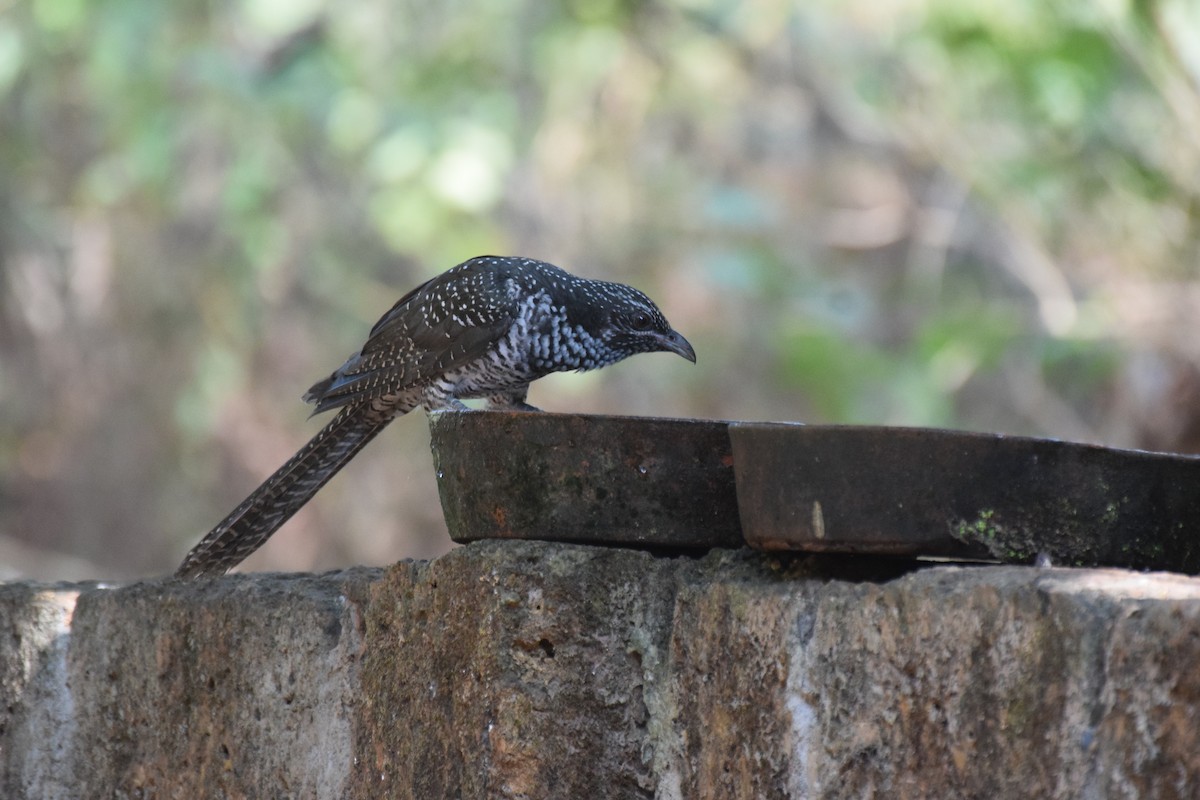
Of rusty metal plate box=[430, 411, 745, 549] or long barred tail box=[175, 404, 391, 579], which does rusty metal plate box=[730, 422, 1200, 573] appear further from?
long barred tail box=[175, 404, 391, 579]

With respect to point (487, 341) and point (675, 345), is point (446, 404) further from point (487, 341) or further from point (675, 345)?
point (675, 345)

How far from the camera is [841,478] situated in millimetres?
1824

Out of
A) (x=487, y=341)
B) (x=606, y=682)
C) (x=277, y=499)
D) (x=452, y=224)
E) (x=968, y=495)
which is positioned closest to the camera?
(x=968, y=495)

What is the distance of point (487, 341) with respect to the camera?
3.82 m

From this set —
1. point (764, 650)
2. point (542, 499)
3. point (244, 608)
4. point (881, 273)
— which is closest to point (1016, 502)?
point (764, 650)

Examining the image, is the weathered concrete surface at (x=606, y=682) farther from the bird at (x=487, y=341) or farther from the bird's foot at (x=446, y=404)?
the bird's foot at (x=446, y=404)

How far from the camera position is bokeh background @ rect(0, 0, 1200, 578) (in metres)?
9.45

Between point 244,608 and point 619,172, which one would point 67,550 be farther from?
point 244,608

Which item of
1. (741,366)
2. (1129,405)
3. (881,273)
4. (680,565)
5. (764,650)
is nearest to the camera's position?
(764,650)

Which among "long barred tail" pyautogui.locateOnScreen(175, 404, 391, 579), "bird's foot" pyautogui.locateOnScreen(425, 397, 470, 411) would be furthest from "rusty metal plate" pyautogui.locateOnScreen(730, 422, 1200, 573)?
"bird's foot" pyautogui.locateOnScreen(425, 397, 470, 411)

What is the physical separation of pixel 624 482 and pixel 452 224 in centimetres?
804

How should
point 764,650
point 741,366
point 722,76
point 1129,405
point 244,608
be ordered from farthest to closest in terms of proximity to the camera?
1. point 741,366
2. point 722,76
3. point 1129,405
4. point 244,608
5. point 764,650

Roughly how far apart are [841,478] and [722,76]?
11.0 meters

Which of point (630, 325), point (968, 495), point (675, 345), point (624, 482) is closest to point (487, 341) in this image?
point (630, 325)
